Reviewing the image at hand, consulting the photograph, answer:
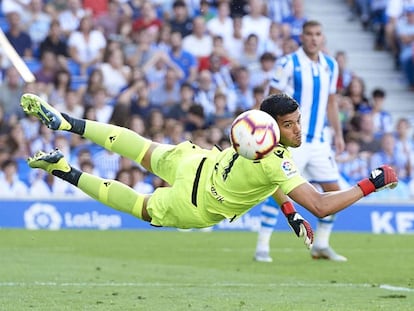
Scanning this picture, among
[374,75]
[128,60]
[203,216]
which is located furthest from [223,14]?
[203,216]

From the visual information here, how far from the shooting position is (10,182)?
63.5ft

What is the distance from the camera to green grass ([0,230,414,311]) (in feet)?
32.6

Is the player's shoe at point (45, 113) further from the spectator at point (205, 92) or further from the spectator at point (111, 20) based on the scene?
the spectator at point (111, 20)

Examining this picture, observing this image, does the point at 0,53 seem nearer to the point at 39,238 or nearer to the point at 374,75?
the point at 39,238

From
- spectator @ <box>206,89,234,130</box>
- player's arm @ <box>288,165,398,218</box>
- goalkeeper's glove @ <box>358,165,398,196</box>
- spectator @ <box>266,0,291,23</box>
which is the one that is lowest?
spectator @ <box>206,89,234,130</box>

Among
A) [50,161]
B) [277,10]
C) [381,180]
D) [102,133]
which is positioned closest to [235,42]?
[277,10]

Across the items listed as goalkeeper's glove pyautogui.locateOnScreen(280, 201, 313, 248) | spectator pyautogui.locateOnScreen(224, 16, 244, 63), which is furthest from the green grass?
spectator pyautogui.locateOnScreen(224, 16, 244, 63)

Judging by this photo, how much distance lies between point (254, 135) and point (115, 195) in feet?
6.87

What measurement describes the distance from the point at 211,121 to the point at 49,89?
3.01 m

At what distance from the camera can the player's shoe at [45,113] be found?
35.3 ft

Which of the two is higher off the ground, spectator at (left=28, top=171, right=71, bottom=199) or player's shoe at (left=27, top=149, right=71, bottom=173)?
player's shoe at (left=27, top=149, right=71, bottom=173)

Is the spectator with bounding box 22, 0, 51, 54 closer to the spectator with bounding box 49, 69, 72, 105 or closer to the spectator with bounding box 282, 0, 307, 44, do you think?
the spectator with bounding box 49, 69, 72, 105

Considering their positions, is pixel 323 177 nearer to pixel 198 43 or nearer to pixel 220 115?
pixel 220 115

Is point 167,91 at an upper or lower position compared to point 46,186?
upper
